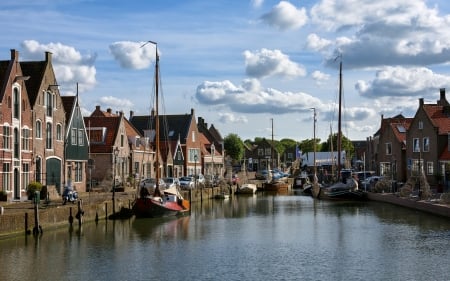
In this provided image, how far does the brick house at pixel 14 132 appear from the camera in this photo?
4253cm

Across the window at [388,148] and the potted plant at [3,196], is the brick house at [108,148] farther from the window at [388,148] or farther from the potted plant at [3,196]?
the window at [388,148]

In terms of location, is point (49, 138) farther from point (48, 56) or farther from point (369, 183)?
point (369, 183)

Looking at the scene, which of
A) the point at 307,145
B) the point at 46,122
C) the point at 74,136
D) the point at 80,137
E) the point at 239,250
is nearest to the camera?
the point at 239,250

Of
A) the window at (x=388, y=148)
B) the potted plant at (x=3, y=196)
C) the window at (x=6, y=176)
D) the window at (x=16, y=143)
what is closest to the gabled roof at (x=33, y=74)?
the window at (x=16, y=143)

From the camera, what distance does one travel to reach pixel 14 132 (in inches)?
1740

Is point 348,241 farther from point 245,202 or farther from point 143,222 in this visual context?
point 245,202

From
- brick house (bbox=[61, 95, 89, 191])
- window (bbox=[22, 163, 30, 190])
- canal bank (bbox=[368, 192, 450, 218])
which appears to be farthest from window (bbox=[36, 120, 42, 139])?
canal bank (bbox=[368, 192, 450, 218])

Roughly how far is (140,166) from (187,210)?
21.1 meters

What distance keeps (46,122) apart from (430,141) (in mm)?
38919

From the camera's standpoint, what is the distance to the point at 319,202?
222 feet

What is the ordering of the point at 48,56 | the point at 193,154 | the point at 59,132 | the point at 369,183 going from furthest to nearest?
the point at 193,154 → the point at 369,183 → the point at 59,132 → the point at 48,56

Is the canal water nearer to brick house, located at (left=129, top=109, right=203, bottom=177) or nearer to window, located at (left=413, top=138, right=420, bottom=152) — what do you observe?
window, located at (left=413, top=138, right=420, bottom=152)

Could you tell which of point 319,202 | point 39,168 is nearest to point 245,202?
point 319,202

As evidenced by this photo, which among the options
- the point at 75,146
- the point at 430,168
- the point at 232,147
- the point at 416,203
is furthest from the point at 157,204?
the point at 232,147
